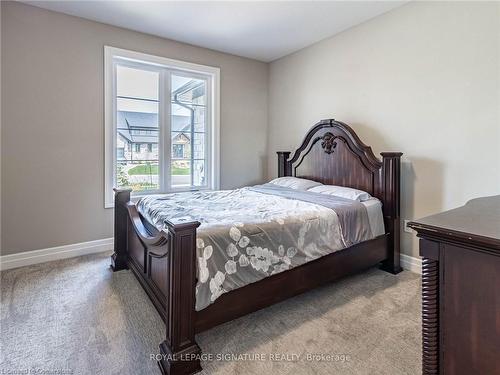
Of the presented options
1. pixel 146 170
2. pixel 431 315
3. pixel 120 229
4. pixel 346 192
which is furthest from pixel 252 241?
pixel 146 170

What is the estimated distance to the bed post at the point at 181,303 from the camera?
148cm

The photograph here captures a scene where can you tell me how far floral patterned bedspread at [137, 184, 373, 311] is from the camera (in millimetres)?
1652

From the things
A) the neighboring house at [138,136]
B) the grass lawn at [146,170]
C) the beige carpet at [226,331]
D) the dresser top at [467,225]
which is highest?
the neighboring house at [138,136]

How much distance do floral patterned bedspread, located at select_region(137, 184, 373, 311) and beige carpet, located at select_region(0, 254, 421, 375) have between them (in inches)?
15.1

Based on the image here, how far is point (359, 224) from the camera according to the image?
2504 mm

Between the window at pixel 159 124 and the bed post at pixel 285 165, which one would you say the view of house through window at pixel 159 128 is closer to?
the window at pixel 159 124

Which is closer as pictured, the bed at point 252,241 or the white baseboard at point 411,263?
the bed at point 252,241

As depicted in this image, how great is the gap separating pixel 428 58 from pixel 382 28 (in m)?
0.66

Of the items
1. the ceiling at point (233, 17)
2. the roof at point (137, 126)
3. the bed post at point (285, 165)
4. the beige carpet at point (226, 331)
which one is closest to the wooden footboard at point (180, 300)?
the beige carpet at point (226, 331)

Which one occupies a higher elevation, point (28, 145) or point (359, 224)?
point (28, 145)

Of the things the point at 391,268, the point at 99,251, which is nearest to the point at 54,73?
the point at 99,251

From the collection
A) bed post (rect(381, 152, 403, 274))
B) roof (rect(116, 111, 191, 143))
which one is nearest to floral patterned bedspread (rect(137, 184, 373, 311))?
bed post (rect(381, 152, 403, 274))

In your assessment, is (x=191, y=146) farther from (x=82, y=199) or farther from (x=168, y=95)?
(x=82, y=199)

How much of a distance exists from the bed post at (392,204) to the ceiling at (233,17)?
5.22 feet
